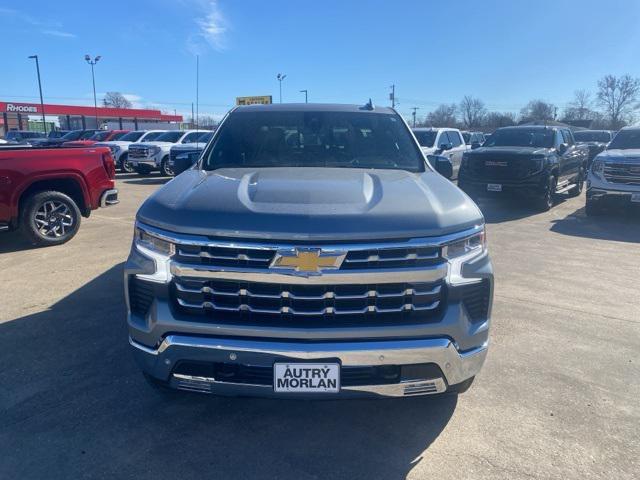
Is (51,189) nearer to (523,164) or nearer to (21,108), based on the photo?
(523,164)

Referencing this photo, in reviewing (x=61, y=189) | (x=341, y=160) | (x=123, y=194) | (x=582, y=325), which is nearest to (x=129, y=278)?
(x=341, y=160)

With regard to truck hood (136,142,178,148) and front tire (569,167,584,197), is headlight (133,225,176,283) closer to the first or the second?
front tire (569,167,584,197)

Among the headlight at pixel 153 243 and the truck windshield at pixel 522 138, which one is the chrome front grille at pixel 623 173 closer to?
the truck windshield at pixel 522 138

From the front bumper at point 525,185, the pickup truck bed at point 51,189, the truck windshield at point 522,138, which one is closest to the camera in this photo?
the pickup truck bed at point 51,189

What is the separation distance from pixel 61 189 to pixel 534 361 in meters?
7.21

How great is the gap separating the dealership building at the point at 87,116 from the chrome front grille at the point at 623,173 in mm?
50599

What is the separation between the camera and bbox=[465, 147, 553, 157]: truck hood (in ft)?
36.7

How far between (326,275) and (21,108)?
6735 centimetres

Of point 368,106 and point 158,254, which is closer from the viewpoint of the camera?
point 158,254

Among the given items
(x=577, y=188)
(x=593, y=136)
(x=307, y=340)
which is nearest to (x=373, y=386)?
(x=307, y=340)

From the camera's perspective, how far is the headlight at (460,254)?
103 inches

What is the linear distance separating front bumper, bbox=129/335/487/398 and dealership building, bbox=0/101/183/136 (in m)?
55.6

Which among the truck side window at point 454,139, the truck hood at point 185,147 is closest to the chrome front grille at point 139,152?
the truck hood at point 185,147

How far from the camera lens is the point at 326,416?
3.21 metres
